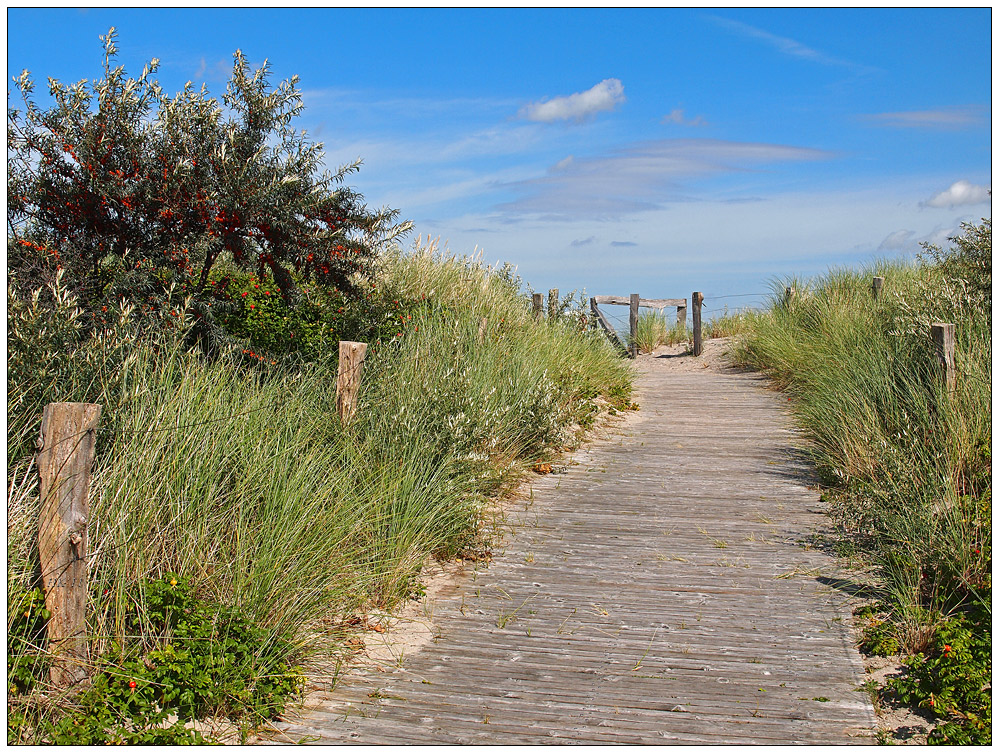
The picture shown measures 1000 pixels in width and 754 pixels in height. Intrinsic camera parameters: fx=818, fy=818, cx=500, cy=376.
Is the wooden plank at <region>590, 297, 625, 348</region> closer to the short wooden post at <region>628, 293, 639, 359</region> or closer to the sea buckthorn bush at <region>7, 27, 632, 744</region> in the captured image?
the short wooden post at <region>628, 293, 639, 359</region>

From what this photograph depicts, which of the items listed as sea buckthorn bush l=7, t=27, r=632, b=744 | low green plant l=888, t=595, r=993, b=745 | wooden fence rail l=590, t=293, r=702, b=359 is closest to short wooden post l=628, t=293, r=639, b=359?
wooden fence rail l=590, t=293, r=702, b=359

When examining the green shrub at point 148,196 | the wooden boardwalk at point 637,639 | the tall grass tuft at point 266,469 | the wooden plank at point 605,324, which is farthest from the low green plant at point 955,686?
the wooden plank at point 605,324

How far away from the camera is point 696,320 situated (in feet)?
65.8

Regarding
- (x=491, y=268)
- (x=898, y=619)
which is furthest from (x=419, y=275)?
(x=898, y=619)

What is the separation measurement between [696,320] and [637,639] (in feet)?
53.2

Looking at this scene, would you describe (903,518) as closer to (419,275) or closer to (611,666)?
(611,666)

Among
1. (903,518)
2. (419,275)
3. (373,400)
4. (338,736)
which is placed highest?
(419,275)

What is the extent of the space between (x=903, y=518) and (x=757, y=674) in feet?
6.25

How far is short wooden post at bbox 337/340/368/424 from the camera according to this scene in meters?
6.52

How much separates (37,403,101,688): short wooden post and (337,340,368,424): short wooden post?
9.08ft

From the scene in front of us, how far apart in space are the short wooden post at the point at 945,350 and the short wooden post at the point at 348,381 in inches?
197

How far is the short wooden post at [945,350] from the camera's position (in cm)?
712

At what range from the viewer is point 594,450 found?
9680 mm

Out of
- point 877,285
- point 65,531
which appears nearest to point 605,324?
point 877,285
